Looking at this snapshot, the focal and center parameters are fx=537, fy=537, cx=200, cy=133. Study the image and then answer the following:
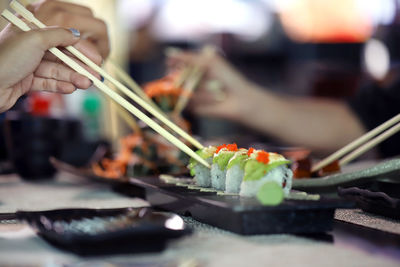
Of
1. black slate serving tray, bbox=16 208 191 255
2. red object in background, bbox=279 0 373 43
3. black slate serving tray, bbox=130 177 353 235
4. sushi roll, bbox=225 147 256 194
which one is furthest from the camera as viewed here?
red object in background, bbox=279 0 373 43

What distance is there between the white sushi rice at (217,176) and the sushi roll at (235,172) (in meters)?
0.05

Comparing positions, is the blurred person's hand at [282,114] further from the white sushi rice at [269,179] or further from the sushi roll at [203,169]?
the white sushi rice at [269,179]

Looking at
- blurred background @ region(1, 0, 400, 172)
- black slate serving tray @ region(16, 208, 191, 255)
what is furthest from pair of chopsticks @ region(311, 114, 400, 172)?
blurred background @ region(1, 0, 400, 172)

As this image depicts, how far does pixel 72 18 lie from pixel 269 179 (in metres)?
1.10

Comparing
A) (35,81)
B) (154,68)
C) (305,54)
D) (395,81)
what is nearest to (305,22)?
(305,54)

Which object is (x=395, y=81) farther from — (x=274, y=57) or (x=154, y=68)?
(x=154, y=68)

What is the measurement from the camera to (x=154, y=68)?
7.28 meters

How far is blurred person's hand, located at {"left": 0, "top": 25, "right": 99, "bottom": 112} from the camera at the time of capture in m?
1.14

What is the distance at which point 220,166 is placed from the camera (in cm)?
114

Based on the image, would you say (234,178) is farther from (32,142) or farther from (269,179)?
(32,142)

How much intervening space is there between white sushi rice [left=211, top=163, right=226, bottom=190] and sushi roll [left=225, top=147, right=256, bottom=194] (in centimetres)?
5

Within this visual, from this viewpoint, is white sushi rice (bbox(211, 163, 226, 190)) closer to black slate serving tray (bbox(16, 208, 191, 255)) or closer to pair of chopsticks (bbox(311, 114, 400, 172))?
black slate serving tray (bbox(16, 208, 191, 255))

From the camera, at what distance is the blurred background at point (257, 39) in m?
5.55

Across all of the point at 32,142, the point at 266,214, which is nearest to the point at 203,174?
the point at 266,214
